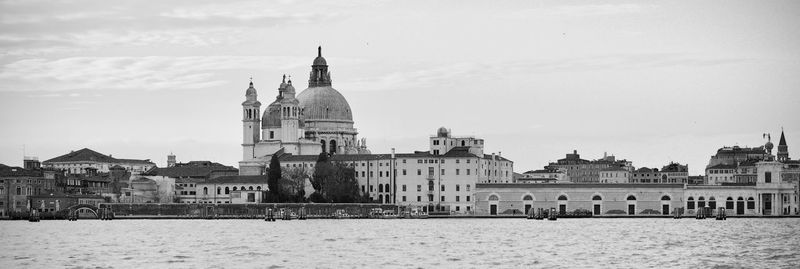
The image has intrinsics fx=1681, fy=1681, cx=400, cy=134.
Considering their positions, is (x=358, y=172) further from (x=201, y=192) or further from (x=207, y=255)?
(x=207, y=255)

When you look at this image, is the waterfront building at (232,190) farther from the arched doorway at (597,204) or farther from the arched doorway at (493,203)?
the arched doorway at (597,204)

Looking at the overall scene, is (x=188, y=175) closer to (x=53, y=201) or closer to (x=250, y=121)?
(x=250, y=121)

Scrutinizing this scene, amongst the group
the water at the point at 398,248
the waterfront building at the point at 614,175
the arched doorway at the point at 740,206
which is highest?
the waterfront building at the point at 614,175

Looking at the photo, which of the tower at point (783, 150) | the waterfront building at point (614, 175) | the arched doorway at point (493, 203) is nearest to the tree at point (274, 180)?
the arched doorway at point (493, 203)

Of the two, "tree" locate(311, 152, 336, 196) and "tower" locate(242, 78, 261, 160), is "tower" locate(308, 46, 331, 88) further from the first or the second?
"tree" locate(311, 152, 336, 196)

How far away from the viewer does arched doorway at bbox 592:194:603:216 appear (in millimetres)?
136875

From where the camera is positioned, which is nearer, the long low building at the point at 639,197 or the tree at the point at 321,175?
the tree at the point at 321,175

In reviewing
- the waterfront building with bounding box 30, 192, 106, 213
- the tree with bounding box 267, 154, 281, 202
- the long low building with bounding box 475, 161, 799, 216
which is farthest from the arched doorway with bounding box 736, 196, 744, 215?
the waterfront building with bounding box 30, 192, 106, 213

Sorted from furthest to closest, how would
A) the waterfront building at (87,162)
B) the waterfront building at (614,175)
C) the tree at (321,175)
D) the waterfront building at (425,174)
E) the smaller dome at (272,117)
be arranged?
the waterfront building at (614,175), the waterfront building at (87,162), the smaller dome at (272,117), the waterfront building at (425,174), the tree at (321,175)

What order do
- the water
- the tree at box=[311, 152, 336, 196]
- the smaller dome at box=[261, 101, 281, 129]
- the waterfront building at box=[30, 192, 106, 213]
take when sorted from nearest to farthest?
the water → the waterfront building at box=[30, 192, 106, 213] → the tree at box=[311, 152, 336, 196] → the smaller dome at box=[261, 101, 281, 129]

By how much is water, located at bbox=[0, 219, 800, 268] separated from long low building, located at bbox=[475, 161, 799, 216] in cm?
3935

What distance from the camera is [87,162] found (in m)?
175

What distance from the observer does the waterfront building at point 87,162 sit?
571 feet

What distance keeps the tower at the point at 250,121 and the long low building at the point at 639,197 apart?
2551 centimetres
